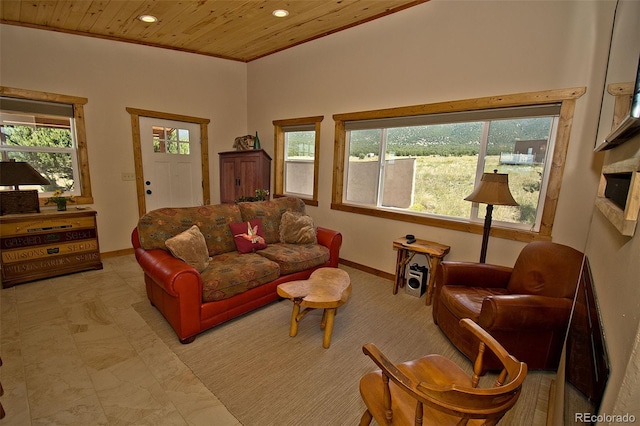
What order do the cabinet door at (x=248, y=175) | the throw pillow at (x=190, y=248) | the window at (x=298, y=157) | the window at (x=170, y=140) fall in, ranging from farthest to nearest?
1. the cabinet door at (x=248, y=175)
2. the window at (x=170, y=140)
3. the window at (x=298, y=157)
4. the throw pillow at (x=190, y=248)

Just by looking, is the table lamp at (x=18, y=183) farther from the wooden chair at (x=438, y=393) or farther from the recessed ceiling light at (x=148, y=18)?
the wooden chair at (x=438, y=393)

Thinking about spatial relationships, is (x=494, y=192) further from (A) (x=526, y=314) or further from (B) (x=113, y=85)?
(B) (x=113, y=85)

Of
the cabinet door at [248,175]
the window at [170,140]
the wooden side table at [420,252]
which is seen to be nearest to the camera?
the wooden side table at [420,252]

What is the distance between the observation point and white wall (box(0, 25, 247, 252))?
3.43 m

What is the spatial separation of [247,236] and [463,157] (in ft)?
8.16

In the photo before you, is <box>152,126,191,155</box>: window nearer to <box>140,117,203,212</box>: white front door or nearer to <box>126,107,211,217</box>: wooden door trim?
<box>140,117,203,212</box>: white front door

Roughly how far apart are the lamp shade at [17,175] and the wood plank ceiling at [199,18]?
166cm

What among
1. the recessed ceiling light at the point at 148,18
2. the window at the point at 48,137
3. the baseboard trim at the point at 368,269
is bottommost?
the baseboard trim at the point at 368,269

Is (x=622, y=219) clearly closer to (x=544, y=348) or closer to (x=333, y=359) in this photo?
(x=544, y=348)

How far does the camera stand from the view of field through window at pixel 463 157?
2.67 metres

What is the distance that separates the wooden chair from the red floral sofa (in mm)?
1465

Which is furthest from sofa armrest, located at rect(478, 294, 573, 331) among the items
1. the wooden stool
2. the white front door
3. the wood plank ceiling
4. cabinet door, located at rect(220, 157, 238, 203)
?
the white front door

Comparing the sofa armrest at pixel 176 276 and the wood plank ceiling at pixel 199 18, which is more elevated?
the wood plank ceiling at pixel 199 18

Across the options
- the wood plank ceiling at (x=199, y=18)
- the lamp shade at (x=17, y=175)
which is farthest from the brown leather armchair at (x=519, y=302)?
the lamp shade at (x=17, y=175)
